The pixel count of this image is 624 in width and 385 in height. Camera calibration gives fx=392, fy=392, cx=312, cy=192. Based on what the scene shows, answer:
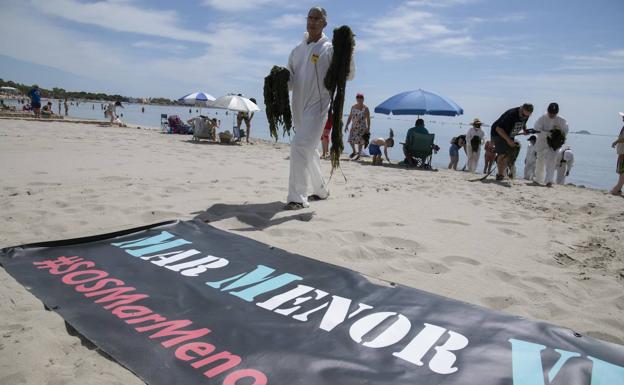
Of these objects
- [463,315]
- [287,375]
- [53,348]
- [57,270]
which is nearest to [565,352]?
[463,315]

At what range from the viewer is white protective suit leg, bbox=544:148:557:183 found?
25.1ft

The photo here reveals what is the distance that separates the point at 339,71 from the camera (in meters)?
3.89

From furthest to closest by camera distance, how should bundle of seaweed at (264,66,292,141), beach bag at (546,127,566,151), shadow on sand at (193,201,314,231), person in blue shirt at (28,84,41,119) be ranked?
1. person in blue shirt at (28,84,41,119)
2. beach bag at (546,127,566,151)
3. bundle of seaweed at (264,66,292,141)
4. shadow on sand at (193,201,314,231)

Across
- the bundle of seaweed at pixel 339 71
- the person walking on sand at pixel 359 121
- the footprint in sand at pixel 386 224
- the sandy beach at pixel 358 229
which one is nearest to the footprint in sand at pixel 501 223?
the sandy beach at pixel 358 229

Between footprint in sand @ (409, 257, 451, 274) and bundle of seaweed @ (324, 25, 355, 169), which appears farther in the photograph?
bundle of seaweed @ (324, 25, 355, 169)

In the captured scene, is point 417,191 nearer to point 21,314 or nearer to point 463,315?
point 463,315

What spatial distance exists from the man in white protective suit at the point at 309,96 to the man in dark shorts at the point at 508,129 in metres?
4.41

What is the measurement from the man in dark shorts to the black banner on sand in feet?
19.7

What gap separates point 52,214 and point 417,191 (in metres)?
4.41

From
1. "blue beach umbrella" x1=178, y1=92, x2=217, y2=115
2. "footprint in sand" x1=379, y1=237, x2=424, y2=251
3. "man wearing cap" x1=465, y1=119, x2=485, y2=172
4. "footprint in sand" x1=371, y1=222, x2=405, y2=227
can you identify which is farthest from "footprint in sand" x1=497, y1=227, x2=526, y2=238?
"blue beach umbrella" x1=178, y1=92, x2=217, y2=115

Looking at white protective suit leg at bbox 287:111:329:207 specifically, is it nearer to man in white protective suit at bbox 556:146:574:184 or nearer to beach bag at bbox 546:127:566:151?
beach bag at bbox 546:127:566:151

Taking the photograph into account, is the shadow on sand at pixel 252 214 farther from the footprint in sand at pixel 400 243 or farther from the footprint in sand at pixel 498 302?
the footprint in sand at pixel 498 302

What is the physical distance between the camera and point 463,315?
1.97 metres

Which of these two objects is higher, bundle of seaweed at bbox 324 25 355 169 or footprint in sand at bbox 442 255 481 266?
bundle of seaweed at bbox 324 25 355 169
